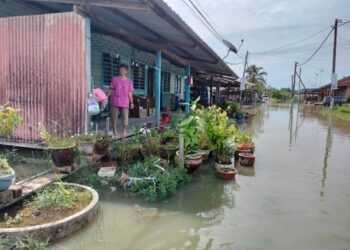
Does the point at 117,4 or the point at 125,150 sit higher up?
the point at 117,4

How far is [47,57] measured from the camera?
555 cm

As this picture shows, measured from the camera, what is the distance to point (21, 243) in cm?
277

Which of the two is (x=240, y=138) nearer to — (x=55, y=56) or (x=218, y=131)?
(x=218, y=131)

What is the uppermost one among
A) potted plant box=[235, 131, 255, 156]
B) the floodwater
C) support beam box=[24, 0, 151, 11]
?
support beam box=[24, 0, 151, 11]

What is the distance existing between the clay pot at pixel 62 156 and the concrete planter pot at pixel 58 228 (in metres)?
1.26

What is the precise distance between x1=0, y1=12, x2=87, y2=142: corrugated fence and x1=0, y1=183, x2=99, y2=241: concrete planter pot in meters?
2.51

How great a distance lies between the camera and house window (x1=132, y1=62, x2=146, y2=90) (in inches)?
470

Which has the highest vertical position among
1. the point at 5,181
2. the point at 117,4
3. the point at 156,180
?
the point at 117,4

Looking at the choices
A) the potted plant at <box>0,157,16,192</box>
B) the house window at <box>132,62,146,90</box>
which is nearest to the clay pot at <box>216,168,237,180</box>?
the potted plant at <box>0,157,16,192</box>

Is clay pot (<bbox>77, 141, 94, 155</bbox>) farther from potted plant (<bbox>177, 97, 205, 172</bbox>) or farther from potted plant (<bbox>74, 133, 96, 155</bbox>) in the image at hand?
potted plant (<bbox>177, 97, 205, 172</bbox>)

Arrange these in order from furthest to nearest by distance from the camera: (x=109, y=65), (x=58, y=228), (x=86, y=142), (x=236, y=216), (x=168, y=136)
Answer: (x=109, y=65)
(x=168, y=136)
(x=86, y=142)
(x=236, y=216)
(x=58, y=228)

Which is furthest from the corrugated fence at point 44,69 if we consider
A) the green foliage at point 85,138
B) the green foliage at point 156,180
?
the green foliage at point 156,180

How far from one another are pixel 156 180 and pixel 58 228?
5.77ft

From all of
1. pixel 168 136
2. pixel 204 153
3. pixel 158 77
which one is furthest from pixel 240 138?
pixel 158 77
